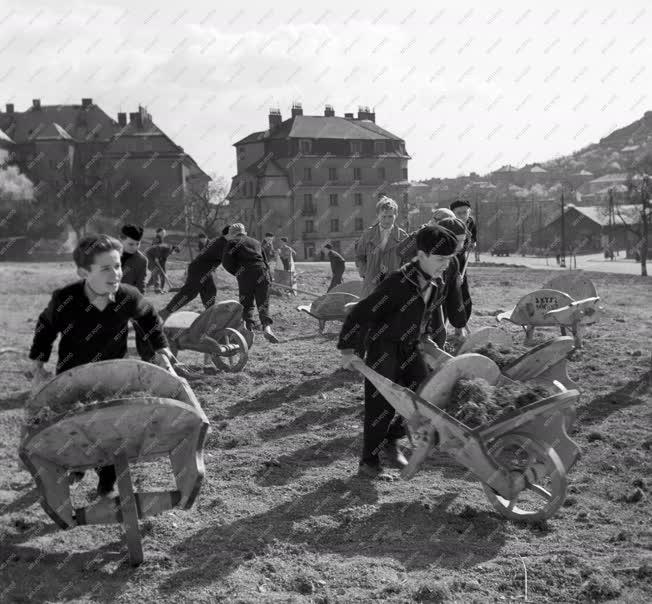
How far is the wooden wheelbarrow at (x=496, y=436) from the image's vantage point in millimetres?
3895

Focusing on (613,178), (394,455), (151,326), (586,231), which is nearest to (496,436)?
(394,455)

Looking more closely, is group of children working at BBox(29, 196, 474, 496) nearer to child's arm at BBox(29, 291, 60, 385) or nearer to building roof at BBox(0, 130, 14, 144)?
child's arm at BBox(29, 291, 60, 385)

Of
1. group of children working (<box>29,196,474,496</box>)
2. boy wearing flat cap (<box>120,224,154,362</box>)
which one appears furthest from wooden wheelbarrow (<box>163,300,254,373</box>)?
group of children working (<box>29,196,474,496</box>)

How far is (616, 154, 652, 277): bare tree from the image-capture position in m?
Result: 35.7

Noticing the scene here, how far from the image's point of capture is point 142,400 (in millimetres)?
3443

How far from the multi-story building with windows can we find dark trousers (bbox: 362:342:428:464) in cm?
5567

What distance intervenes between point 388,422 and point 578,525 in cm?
136

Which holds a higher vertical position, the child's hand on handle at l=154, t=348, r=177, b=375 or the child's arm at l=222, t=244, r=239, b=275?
the child's arm at l=222, t=244, r=239, b=275

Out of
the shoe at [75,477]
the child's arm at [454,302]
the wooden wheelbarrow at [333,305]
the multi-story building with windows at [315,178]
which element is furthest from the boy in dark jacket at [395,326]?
the multi-story building with windows at [315,178]

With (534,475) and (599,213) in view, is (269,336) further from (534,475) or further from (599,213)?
(599,213)

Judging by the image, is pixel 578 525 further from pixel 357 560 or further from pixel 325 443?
pixel 325 443

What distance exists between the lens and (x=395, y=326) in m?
4.91

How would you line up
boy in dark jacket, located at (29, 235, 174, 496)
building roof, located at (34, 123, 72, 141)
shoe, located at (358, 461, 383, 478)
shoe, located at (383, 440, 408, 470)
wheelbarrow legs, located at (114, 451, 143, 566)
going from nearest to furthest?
wheelbarrow legs, located at (114, 451, 143, 566), boy in dark jacket, located at (29, 235, 174, 496), shoe, located at (358, 461, 383, 478), shoe, located at (383, 440, 408, 470), building roof, located at (34, 123, 72, 141)

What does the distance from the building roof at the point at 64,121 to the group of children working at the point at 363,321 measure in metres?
66.6
